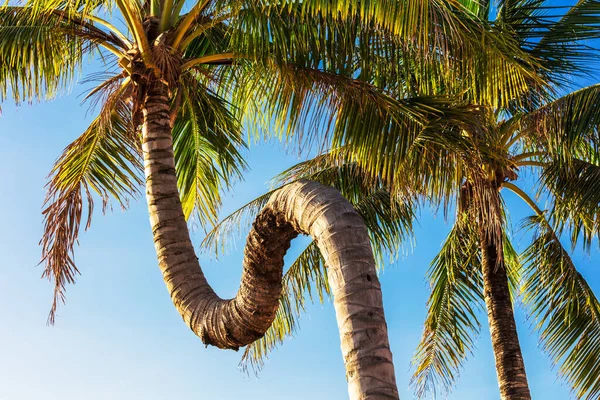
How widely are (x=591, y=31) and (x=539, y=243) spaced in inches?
137

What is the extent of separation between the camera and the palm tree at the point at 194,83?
16.3 feet

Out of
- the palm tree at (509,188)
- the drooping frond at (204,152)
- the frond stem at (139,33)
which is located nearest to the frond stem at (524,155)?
the palm tree at (509,188)

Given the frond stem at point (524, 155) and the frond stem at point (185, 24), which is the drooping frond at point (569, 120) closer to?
the frond stem at point (524, 155)

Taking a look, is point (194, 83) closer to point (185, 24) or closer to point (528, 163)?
point (185, 24)

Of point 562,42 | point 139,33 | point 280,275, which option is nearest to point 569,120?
point 562,42

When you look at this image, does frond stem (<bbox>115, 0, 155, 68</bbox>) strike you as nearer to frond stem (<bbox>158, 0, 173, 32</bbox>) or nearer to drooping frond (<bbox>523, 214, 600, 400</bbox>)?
frond stem (<bbox>158, 0, 173, 32</bbox>)

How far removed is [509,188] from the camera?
11.2m

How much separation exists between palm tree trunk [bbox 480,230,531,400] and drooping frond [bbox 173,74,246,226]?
3.53 metres

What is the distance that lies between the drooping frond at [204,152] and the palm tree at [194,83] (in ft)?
4.08

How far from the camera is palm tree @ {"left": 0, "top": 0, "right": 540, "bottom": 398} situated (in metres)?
4.96

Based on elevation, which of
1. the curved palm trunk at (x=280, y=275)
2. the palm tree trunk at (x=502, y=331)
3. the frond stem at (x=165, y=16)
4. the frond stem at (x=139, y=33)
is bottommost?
the curved palm trunk at (x=280, y=275)

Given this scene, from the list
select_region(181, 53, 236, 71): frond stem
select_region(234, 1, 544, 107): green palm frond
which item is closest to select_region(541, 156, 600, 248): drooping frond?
select_region(234, 1, 544, 107): green palm frond

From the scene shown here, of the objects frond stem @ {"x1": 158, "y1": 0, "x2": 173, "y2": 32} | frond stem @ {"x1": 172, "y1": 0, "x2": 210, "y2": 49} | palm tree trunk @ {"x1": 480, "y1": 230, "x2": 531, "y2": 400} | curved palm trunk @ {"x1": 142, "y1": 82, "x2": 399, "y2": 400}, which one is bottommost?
curved palm trunk @ {"x1": 142, "y1": 82, "x2": 399, "y2": 400}

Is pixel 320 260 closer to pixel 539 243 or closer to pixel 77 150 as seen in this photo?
pixel 539 243
